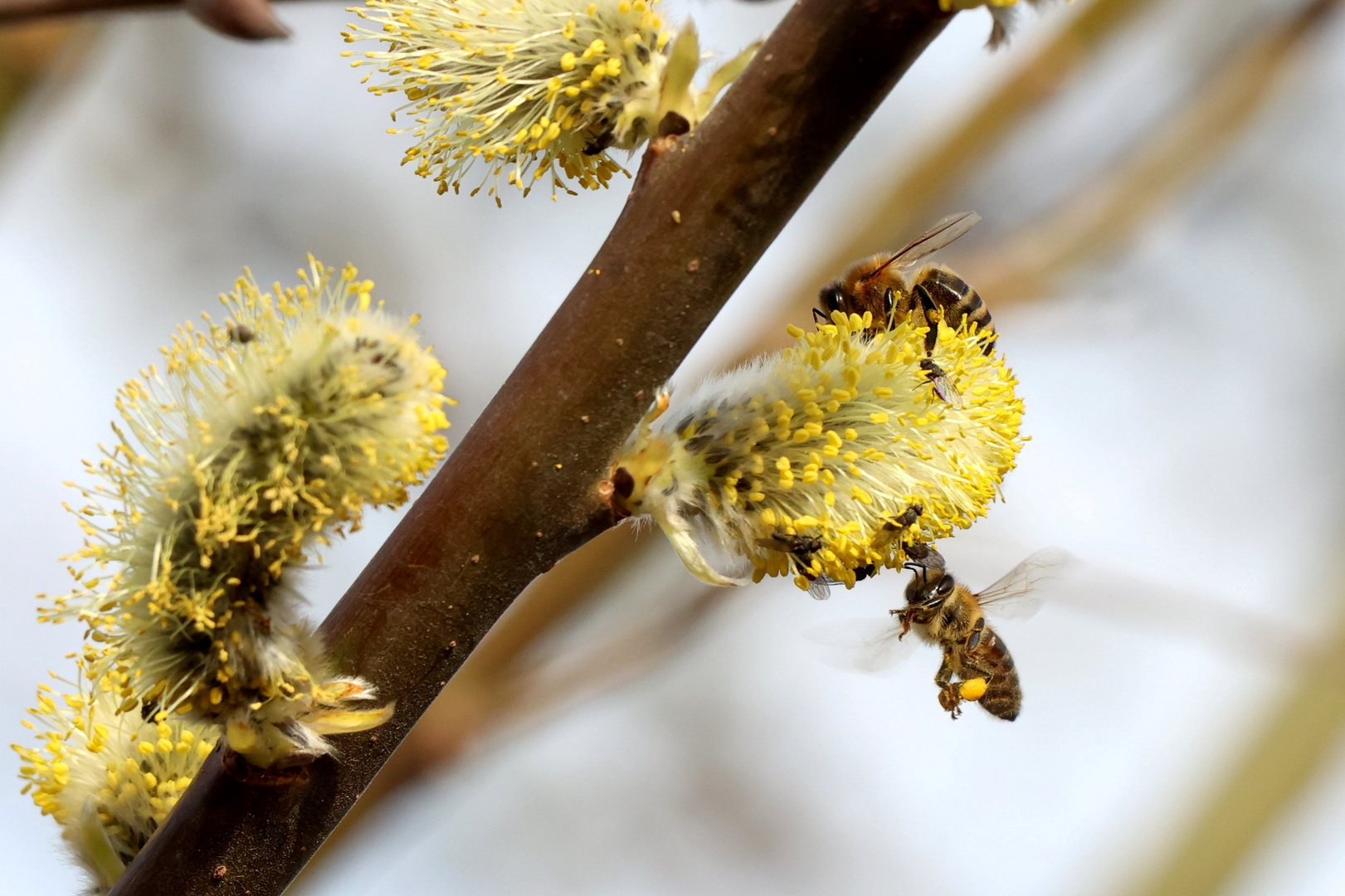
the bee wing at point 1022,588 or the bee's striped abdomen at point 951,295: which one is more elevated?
the bee's striped abdomen at point 951,295

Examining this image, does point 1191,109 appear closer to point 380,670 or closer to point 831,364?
point 831,364

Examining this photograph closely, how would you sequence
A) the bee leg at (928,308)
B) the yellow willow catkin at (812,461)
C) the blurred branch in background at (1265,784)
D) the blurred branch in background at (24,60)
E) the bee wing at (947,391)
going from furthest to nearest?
the blurred branch in background at (1265,784) < the blurred branch in background at (24,60) < the bee leg at (928,308) < the bee wing at (947,391) < the yellow willow catkin at (812,461)

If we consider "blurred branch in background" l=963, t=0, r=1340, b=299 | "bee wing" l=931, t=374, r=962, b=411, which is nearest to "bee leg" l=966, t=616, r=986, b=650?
"bee wing" l=931, t=374, r=962, b=411

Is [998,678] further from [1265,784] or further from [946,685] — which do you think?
[1265,784]

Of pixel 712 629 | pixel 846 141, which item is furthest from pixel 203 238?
pixel 846 141

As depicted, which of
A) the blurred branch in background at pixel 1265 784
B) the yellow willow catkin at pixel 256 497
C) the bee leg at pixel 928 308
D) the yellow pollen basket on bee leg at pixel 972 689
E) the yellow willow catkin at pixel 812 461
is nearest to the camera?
the yellow willow catkin at pixel 256 497

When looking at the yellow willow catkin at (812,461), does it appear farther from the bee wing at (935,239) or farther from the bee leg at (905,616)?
the bee leg at (905,616)

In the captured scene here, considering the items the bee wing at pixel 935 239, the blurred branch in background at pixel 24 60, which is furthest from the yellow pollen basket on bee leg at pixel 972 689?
the blurred branch in background at pixel 24 60

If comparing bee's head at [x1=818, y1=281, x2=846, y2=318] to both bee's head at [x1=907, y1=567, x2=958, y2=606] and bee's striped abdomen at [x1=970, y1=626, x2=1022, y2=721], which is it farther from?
bee's striped abdomen at [x1=970, y1=626, x2=1022, y2=721]
